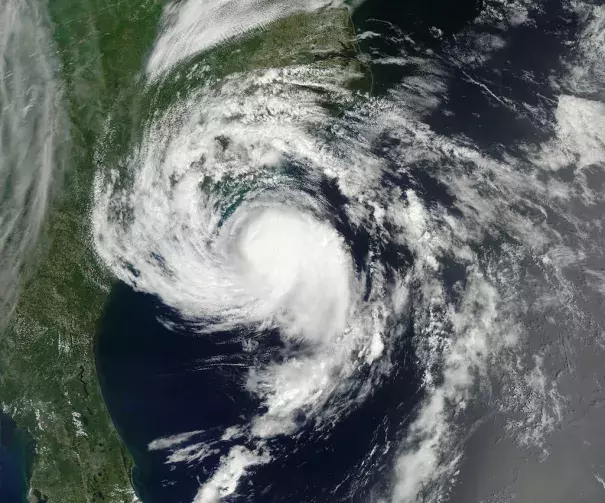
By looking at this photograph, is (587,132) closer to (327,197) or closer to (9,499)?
(327,197)

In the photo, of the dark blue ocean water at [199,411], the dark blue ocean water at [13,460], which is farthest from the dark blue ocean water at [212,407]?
the dark blue ocean water at [13,460]

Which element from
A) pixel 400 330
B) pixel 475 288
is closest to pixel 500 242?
pixel 475 288

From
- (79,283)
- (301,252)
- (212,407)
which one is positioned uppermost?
(79,283)

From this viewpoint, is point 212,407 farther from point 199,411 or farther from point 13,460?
point 13,460

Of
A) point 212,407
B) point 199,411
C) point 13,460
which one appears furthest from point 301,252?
point 13,460

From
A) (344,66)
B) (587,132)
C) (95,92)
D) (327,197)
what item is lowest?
(587,132)
